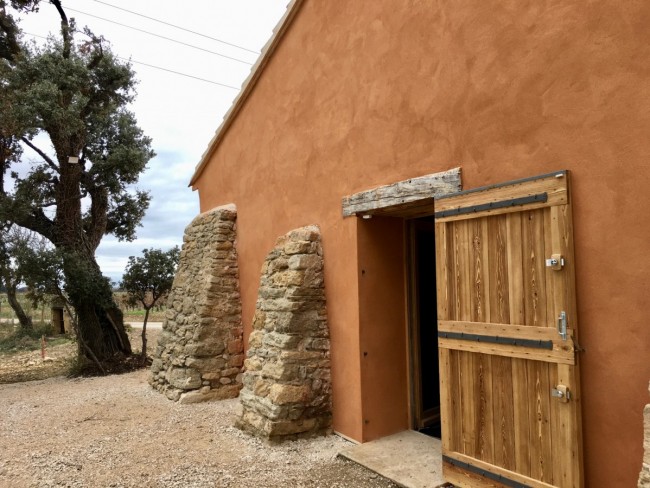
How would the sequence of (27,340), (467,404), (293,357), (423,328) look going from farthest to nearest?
(27,340) < (423,328) < (293,357) < (467,404)

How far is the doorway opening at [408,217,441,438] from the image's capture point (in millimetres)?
5340

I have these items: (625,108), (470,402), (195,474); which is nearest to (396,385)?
(470,402)

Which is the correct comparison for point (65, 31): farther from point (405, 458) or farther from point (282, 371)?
point (405, 458)

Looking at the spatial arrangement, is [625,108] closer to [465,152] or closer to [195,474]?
[465,152]

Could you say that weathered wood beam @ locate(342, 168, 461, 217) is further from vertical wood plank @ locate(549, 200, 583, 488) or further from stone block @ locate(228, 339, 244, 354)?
stone block @ locate(228, 339, 244, 354)

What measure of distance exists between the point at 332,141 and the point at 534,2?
2.57 metres

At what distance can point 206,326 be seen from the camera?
7.25 meters

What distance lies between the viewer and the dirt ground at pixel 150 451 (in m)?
4.34

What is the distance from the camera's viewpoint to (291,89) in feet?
20.4

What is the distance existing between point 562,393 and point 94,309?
10712mm

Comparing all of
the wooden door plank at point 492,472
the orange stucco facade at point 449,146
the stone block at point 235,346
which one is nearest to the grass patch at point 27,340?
the stone block at point 235,346

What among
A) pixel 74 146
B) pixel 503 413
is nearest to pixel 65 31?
pixel 74 146

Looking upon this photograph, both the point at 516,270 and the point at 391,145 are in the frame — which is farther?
the point at 391,145

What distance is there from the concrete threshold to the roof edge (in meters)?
5.33
